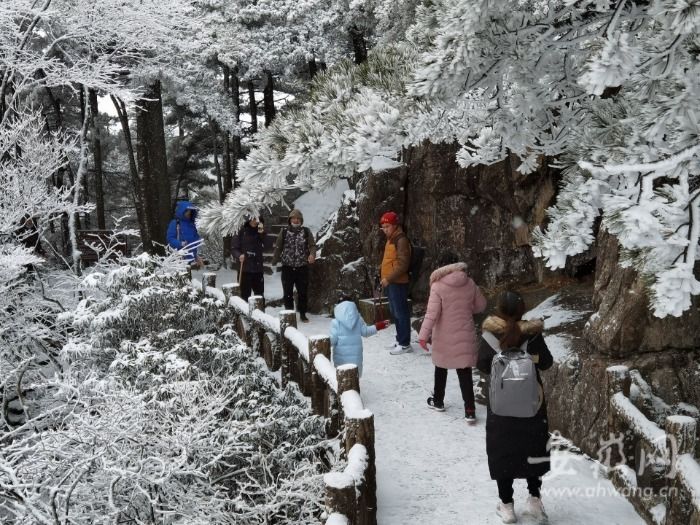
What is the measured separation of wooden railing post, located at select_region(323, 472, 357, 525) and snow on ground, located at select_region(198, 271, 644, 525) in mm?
1050

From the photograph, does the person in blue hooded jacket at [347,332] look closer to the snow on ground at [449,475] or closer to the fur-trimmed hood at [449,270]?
the snow on ground at [449,475]

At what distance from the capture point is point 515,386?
383 cm

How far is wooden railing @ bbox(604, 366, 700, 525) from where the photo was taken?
337 centimetres

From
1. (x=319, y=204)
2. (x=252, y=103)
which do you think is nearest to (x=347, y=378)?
(x=319, y=204)

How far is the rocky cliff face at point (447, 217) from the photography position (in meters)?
9.09

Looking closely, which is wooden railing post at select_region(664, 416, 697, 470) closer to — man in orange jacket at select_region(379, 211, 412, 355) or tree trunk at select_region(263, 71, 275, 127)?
man in orange jacket at select_region(379, 211, 412, 355)

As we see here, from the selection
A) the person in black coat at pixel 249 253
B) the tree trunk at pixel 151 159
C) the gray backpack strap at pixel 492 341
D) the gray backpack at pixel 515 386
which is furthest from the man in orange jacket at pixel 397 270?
the tree trunk at pixel 151 159

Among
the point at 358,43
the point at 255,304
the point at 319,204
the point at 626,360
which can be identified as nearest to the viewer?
the point at 626,360

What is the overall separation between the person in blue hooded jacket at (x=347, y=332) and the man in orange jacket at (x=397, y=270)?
156 centimetres

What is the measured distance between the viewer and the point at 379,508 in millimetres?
4484

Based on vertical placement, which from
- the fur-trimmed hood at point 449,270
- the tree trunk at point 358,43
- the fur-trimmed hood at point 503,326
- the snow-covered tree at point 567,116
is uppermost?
the tree trunk at point 358,43

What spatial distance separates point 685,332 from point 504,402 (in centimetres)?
237

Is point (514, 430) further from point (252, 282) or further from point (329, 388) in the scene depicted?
point (252, 282)

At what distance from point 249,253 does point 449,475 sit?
6138 millimetres
